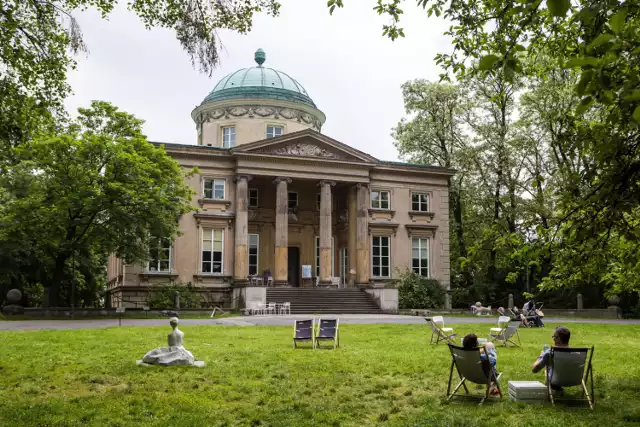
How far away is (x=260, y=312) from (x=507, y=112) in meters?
21.1

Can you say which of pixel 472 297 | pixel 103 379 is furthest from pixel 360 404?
pixel 472 297

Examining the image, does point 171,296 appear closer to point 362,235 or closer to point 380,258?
point 362,235

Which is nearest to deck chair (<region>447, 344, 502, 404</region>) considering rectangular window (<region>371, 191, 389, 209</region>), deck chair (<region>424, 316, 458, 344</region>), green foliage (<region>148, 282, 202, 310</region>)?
deck chair (<region>424, 316, 458, 344</region>)

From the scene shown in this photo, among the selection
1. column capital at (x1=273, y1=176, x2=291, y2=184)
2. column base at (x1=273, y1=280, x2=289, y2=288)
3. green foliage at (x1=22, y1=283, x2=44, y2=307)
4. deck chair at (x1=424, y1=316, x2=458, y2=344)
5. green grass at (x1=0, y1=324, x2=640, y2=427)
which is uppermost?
column capital at (x1=273, y1=176, x2=291, y2=184)

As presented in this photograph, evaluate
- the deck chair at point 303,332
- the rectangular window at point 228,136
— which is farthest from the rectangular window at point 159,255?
the deck chair at point 303,332

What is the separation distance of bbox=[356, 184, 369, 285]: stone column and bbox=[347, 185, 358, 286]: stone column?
0.27 metres

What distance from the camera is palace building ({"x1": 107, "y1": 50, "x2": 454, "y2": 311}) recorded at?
115 feet

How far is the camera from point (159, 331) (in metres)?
19.5

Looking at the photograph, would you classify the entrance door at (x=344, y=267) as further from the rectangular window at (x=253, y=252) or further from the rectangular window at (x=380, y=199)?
the rectangular window at (x=253, y=252)

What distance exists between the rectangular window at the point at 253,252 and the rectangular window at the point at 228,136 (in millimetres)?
6507

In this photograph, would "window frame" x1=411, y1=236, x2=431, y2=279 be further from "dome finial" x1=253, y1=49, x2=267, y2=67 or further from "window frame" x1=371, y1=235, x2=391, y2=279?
"dome finial" x1=253, y1=49, x2=267, y2=67

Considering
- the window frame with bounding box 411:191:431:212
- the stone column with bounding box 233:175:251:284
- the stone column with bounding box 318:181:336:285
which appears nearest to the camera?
the stone column with bounding box 233:175:251:284

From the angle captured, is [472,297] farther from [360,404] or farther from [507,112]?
[360,404]

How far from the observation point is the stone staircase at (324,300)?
107ft
